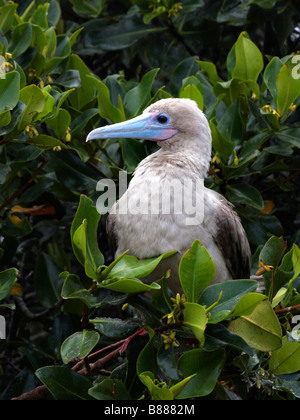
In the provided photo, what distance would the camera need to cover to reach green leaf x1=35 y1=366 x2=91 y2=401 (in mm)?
2660

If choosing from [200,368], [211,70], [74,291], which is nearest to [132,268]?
[74,291]

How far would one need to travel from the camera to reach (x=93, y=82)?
11.8ft

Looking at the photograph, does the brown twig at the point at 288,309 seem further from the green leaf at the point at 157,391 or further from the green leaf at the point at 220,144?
the green leaf at the point at 220,144

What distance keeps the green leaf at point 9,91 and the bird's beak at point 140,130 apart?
58cm

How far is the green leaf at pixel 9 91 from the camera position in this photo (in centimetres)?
279

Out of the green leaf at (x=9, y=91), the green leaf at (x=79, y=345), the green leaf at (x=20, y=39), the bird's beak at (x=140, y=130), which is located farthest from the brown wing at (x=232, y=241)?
the green leaf at (x=20, y=39)

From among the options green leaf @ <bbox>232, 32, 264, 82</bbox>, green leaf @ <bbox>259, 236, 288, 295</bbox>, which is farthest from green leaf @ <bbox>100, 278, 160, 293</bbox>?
green leaf @ <bbox>232, 32, 264, 82</bbox>

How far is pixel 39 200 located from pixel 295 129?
5.20 ft

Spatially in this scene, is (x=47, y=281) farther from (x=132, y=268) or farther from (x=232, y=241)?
(x=132, y=268)

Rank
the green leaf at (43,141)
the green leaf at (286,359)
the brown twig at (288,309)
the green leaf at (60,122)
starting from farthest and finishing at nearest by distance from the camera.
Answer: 1. the green leaf at (60,122)
2. the green leaf at (43,141)
3. the green leaf at (286,359)
4. the brown twig at (288,309)

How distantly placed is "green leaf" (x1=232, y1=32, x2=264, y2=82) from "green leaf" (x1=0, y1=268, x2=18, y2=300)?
5.63 ft

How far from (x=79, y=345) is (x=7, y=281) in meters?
0.45

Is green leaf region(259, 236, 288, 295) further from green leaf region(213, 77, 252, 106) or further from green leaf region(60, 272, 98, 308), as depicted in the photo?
green leaf region(213, 77, 252, 106)
